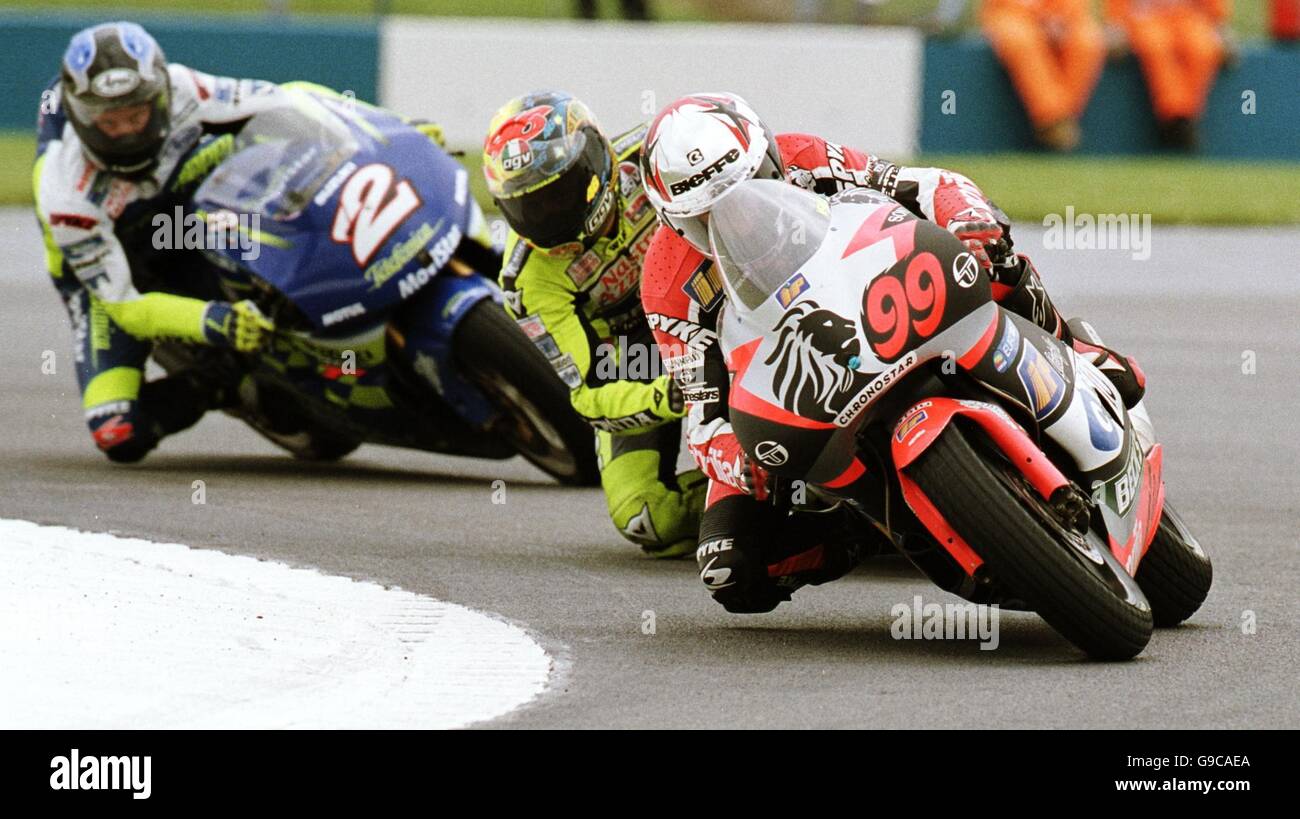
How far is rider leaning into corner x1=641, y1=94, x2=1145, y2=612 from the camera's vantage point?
5.38 metres

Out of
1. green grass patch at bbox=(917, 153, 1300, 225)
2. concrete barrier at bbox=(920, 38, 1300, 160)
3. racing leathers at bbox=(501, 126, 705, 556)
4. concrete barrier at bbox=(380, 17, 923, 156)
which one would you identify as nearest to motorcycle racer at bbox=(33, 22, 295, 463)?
racing leathers at bbox=(501, 126, 705, 556)

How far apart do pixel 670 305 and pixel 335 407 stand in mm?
2880

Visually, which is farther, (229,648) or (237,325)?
(237,325)

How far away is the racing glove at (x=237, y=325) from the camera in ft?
27.0

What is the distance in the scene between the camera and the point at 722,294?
231 inches

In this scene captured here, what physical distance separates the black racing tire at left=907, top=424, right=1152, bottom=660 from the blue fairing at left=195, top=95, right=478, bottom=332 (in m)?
3.66

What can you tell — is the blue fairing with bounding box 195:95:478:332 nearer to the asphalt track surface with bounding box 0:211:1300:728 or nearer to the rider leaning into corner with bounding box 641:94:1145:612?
the asphalt track surface with bounding box 0:211:1300:728

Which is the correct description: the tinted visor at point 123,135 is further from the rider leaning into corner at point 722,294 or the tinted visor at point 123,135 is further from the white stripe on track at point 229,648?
the rider leaning into corner at point 722,294

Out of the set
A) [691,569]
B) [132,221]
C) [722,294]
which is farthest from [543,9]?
[722,294]

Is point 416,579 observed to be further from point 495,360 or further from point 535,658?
point 495,360

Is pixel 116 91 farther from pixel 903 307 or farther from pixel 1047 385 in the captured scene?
pixel 1047 385

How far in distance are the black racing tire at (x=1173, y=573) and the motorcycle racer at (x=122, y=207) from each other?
3726 mm
